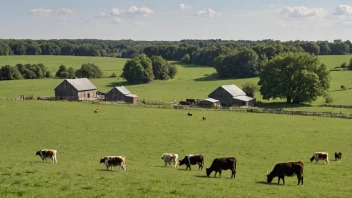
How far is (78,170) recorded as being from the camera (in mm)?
23562

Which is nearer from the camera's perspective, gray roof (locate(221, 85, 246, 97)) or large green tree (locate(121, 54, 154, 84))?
gray roof (locate(221, 85, 246, 97))

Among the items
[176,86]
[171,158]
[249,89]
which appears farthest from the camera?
[176,86]

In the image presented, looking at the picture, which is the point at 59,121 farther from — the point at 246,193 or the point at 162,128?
the point at 246,193

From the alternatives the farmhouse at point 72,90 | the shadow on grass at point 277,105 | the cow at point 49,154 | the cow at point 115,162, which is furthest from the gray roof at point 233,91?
the cow at point 115,162

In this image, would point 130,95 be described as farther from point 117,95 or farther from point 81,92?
point 81,92

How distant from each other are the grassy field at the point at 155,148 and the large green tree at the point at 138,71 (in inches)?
1819

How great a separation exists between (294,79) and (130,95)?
30040 millimetres

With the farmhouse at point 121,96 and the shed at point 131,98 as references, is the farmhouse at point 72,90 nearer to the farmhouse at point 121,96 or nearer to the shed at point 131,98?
the farmhouse at point 121,96

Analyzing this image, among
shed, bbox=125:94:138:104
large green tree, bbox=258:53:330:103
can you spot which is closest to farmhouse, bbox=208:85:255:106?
large green tree, bbox=258:53:330:103

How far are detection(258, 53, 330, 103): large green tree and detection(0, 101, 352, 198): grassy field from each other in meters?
18.7

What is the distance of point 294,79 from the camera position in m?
74.1

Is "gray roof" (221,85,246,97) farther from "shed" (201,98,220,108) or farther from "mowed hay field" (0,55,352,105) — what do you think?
"mowed hay field" (0,55,352,105)

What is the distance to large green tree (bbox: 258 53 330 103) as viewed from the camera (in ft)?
239

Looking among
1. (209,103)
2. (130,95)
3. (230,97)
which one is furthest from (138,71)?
(209,103)
